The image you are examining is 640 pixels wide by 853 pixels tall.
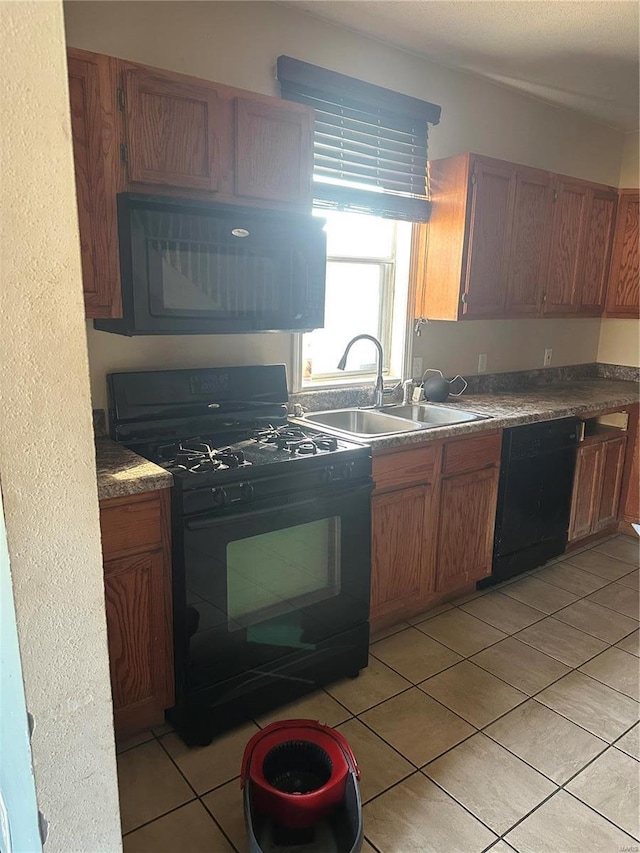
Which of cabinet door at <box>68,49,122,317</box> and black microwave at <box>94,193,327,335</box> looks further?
black microwave at <box>94,193,327,335</box>

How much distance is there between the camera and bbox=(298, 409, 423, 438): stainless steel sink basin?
9.21 feet

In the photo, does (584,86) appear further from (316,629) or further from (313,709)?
(313,709)

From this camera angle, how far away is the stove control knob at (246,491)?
6.23ft

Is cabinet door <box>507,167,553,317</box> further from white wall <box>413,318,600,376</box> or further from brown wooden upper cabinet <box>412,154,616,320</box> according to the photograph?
white wall <box>413,318,600,376</box>

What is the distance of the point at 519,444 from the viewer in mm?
2898

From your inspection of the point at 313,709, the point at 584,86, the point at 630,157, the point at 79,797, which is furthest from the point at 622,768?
the point at 630,157

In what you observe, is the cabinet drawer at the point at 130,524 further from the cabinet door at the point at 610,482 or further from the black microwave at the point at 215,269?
the cabinet door at the point at 610,482

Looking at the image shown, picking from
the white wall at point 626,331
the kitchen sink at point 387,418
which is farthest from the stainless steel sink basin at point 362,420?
the white wall at point 626,331

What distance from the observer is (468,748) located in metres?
1.99

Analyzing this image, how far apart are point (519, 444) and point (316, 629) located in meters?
1.35

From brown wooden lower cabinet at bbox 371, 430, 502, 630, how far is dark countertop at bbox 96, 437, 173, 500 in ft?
2.82

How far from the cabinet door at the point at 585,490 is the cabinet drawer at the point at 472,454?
0.74 metres

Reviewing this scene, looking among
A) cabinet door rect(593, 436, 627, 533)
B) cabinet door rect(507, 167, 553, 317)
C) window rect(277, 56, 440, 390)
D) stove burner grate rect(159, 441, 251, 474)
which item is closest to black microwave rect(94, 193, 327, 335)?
stove burner grate rect(159, 441, 251, 474)

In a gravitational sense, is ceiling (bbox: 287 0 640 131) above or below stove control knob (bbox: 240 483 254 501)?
above
